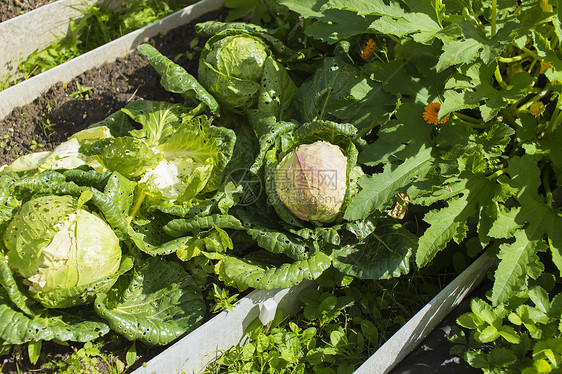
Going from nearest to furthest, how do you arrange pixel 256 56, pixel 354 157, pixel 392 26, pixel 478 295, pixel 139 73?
pixel 392 26 < pixel 354 157 < pixel 478 295 < pixel 256 56 < pixel 139 73

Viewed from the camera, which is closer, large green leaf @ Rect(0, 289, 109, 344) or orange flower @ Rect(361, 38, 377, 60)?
large green leaf @ Rect(0, 289, 109, 344)

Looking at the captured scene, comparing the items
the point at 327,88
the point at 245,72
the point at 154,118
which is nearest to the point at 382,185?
the point at 327,88

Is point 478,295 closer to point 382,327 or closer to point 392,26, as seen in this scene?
point 382,327

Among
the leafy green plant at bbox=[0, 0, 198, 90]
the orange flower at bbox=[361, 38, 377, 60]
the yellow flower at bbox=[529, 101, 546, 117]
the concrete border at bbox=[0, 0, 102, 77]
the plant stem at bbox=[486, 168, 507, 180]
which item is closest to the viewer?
the plant stem at bbox=[486, 168, 507, 180]

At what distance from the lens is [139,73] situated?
13.2ft

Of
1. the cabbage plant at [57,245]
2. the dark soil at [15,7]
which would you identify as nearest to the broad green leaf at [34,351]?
the cabbage plant at [57,245]

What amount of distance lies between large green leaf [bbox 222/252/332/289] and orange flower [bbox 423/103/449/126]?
0.96 metres

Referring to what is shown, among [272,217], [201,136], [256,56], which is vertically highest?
[256,56]

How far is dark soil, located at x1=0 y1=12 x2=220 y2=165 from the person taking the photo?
3623 mm

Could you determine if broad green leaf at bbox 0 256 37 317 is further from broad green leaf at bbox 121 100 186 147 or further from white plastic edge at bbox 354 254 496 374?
white plastic edge at bbox 354 254 496 374

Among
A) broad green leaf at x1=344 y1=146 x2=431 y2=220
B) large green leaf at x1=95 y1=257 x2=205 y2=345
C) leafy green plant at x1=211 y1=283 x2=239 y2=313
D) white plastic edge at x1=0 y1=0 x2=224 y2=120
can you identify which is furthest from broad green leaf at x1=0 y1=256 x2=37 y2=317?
broad green leaf at x1=344 y1=146 x2=431 y2=220

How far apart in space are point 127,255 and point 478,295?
213 centimetres

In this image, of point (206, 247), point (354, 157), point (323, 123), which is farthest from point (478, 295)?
point (206, 247)

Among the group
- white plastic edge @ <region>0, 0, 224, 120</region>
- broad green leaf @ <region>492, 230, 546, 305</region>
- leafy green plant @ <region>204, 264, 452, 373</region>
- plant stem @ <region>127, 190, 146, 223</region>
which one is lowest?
leafy green plant @ <region>204, 264, 452, 373</region>
